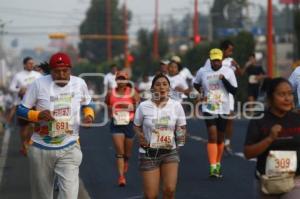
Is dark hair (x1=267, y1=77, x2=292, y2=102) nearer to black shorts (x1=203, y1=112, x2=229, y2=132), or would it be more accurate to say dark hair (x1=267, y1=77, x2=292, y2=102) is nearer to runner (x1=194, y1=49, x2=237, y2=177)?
runner (x1=194, y1=49, x2=237, y2=177)

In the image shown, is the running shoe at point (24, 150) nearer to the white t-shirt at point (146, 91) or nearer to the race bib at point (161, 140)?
the white t-shirt at point (146, 91)

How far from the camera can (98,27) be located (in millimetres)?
126938

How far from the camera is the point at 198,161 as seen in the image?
60.6 ft

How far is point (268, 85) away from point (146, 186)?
8.62 ft

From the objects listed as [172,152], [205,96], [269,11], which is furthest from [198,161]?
[269,11]

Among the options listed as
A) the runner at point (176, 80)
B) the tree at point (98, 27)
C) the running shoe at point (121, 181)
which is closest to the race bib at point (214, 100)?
the running shoe at point (121, 181)

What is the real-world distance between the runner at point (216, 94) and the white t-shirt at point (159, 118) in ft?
15.8

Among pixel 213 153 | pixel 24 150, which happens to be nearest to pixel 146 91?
pixel 24 150

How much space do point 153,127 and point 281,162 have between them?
2995 millimetres

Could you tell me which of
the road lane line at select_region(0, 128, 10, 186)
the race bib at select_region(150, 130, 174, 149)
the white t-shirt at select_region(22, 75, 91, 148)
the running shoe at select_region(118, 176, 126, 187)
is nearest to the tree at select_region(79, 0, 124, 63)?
the road lane line at select_region(0, 128, 10, 186)

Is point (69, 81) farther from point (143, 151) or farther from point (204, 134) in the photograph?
point (204, 134)

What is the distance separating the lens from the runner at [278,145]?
805 centimetres

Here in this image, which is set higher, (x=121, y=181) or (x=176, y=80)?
(x=176, y=80)

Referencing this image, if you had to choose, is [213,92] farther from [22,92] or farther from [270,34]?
[270,34]
